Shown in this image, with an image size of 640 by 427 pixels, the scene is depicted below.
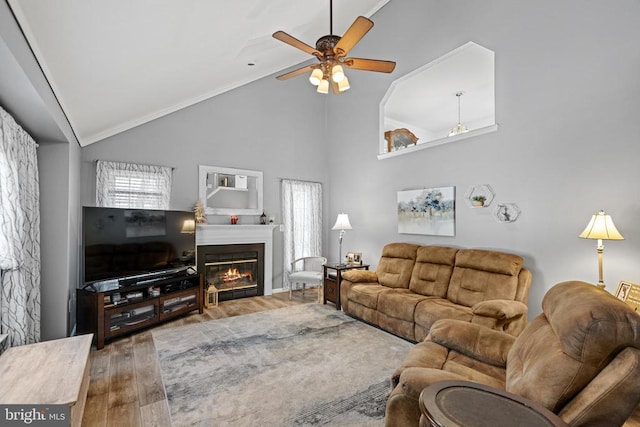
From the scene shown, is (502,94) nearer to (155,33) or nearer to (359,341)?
(359,341)

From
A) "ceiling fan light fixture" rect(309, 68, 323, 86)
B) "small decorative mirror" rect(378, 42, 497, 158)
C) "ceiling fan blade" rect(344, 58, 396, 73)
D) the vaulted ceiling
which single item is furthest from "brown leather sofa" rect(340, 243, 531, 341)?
the vaulted ceiling

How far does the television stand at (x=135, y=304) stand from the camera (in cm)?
338

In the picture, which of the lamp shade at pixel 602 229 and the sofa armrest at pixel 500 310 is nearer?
the lamp shade at pixel 602 229

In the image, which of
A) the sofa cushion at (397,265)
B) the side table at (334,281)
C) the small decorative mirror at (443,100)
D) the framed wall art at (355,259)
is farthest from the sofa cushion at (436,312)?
the small decorative mirror at (443,100)

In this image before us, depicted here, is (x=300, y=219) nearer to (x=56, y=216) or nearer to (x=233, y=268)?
(x=233, y=268)

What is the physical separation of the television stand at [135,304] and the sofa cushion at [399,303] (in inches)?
104

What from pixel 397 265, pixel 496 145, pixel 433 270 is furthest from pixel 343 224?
pixel 496 145

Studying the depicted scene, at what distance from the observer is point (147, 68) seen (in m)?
2.89

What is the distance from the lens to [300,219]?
20.5 feet

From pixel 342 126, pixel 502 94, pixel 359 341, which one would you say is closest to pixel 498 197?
pixel 502 94

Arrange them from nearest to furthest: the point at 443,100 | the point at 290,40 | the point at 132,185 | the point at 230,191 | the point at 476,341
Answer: the point at 476,341 < the point at 290,40 < the point at 132,185 < the point at 230,191 < the point at 443,100

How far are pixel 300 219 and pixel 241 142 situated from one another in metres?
1.86

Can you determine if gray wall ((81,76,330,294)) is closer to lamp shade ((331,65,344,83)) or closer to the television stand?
the television stand

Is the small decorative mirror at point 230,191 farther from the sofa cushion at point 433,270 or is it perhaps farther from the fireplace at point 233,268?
the sofa cushion at point 433,270
